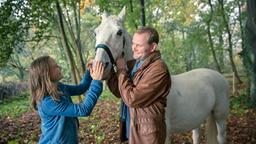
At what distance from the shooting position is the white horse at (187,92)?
110 inches

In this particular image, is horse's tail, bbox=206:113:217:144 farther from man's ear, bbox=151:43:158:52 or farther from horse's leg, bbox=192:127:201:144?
man's ear, bbox=151:43:158:52

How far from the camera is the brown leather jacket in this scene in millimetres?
2312

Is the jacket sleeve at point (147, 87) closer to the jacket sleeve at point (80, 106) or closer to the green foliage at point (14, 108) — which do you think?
the jacket sleeve at point (80, 106)

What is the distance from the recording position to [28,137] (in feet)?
23.9

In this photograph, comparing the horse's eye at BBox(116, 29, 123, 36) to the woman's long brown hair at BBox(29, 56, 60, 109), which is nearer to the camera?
the woman's long brown hair at BBox(29, 56, 60, 109)

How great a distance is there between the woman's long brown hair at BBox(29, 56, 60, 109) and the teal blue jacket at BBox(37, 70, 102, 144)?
0.16 feet

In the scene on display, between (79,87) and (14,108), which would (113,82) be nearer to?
(79,87)

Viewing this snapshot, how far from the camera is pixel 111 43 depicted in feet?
9.19

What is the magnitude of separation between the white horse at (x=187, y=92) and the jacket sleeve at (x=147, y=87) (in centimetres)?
38

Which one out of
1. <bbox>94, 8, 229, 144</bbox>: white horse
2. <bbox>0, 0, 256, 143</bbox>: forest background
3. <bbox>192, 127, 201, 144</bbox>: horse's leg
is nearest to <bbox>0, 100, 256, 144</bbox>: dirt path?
<bbox>0, 0, 256, 143</bbox>: forest background

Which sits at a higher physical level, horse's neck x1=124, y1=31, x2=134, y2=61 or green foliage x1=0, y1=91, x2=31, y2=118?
horse's neck x1=124, y1=31, x2=134, y2=61

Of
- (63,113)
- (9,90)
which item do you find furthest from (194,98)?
(9,90)

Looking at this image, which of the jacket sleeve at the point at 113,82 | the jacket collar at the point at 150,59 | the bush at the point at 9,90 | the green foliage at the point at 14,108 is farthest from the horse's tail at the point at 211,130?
the bush at the point at 9,90

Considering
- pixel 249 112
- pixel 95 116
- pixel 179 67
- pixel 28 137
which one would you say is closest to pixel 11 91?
pixel 179 67
